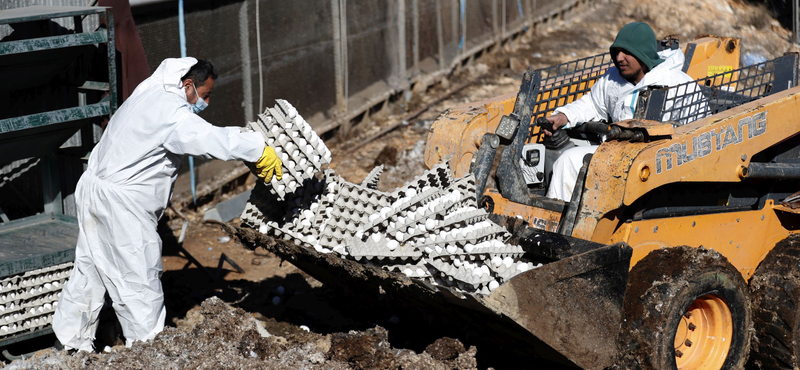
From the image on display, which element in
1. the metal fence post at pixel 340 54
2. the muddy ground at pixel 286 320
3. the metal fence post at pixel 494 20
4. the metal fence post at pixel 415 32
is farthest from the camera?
the metal fence post at pixel 494 20

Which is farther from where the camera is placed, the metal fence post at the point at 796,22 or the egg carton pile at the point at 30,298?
the metal fence post at the point at 796,22

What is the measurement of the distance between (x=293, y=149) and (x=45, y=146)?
2041 mm

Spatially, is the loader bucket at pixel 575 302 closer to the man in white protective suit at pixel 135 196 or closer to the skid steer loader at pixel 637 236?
the skid steer loader at pixel 637 236

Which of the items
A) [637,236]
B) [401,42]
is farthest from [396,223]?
[401,42]

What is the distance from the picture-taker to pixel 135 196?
4.25 metres

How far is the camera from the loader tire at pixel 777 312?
411 centimetres

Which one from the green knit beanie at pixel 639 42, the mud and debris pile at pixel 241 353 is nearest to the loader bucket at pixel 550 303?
the mud and debris pile at pixel 241 353

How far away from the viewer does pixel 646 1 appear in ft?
56.9

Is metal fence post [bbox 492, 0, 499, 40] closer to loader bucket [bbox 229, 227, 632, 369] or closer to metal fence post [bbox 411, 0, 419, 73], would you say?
metal fence post [bbox 411, 0, 419, 73]

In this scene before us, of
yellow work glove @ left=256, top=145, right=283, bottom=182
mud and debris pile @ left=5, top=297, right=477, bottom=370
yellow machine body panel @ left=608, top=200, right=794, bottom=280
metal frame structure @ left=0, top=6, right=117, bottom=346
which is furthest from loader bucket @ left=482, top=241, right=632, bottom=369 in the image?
metal frame structure @ left=0, top=6, right=117, bottom=346

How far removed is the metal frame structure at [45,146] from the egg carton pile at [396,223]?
4.19 feet

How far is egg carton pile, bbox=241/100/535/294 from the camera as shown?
11.7 ft

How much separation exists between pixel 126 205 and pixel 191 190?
108 inches

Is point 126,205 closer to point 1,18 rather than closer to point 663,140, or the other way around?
point 1,18
